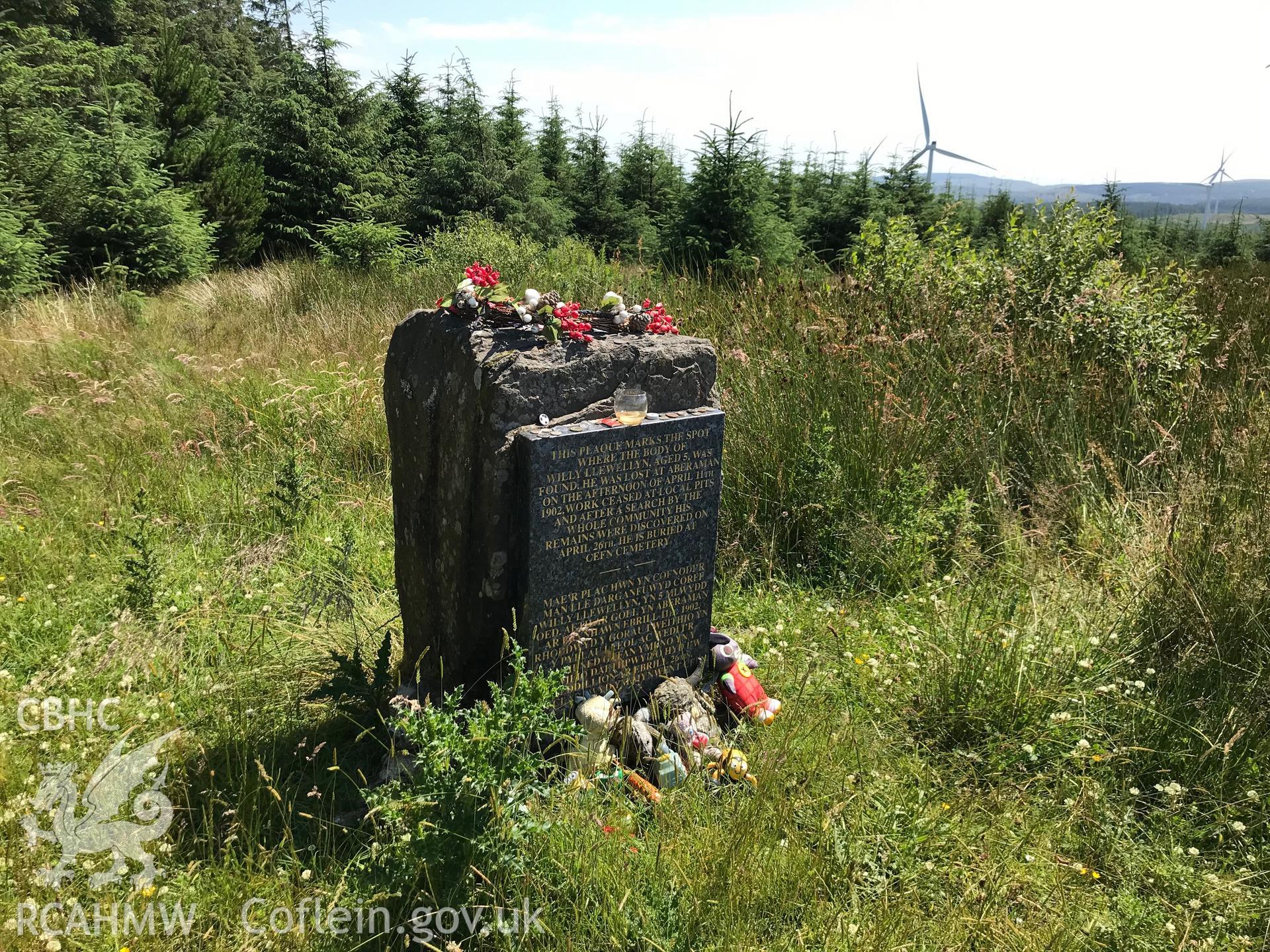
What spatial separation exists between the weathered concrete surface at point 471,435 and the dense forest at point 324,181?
6365 millimetres

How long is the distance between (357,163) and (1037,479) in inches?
468

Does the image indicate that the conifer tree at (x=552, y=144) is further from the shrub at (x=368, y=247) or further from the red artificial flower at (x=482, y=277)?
the red artificial flower at (x=482, y=277)

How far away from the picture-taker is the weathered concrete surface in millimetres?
2957

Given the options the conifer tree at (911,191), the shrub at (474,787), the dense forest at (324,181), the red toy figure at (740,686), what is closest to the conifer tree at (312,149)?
the dense forest at (324,181)

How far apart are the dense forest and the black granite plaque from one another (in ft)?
21.0

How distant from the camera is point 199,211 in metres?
11.9

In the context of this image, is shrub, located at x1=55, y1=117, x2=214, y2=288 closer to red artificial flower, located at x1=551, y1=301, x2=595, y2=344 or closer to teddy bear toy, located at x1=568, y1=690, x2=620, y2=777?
red artificial flower, located at x1=551, y1=301, x2=595, y2=344

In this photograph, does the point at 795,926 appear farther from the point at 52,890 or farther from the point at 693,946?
the point at 52,890

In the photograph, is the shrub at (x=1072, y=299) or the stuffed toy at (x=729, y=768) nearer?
the stuffed toy at (x=729, y=768)

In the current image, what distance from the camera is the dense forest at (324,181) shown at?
10320mm

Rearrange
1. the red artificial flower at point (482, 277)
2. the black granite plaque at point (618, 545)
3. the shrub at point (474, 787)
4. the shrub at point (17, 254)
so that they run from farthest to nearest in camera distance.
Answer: the shrub at point (17, 254), the red artificial flower at point (482, 277), the black granite plaque at point (618, 545), the shrub at point (474, 787)

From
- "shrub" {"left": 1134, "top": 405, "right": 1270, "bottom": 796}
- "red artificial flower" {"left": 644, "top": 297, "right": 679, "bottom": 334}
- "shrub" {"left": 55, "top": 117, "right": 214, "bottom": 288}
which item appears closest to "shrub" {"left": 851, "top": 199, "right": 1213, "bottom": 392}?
"shrub" {"left": 1134, "top": 405, "right": 1270, "bottom": 796}

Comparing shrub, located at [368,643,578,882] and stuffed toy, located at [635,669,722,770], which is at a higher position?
shrub, located at [368,643,578,882]

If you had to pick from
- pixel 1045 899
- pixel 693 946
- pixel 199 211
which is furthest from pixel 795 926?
pixel 199 211
